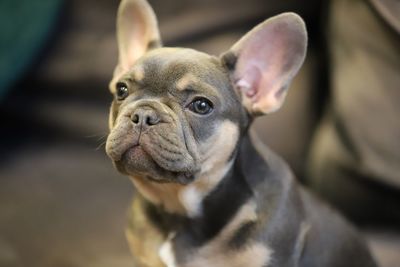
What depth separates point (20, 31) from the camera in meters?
1.82

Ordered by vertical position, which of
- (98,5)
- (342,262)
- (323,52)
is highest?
(98,5)

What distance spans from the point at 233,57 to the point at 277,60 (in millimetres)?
84

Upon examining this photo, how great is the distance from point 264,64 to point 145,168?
1.07 ft

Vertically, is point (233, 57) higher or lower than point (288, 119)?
higher

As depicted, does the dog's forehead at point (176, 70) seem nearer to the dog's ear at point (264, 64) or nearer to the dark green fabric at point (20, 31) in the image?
the dog's ear at point (264, 64)

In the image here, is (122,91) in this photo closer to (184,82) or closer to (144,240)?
(184,82)

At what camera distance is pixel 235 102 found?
50.8 inches

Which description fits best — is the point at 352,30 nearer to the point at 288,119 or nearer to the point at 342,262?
the point at 288,119

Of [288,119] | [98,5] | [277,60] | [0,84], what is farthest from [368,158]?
[0,84]

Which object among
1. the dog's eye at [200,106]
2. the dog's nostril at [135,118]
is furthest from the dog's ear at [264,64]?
the dog's nostril at [135,118]

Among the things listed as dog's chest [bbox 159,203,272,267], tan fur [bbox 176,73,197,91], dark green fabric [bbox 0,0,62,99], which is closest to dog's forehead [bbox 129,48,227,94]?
tan fur [bbox 176,73,197,91]

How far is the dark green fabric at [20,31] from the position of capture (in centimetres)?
181

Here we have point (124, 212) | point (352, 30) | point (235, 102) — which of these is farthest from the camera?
point (124, 212)

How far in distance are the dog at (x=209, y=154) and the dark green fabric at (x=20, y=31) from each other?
48 cm
